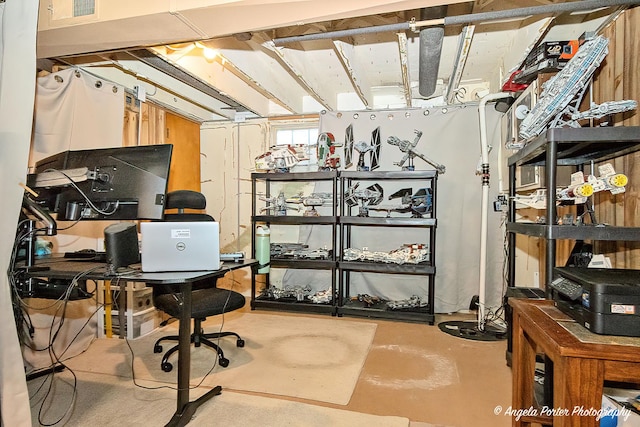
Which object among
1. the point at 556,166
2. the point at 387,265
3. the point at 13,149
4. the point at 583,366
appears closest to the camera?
the point at 583,366

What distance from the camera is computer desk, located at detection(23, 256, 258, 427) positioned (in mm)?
1470

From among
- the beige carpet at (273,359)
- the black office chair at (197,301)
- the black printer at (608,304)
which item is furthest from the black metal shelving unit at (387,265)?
the black printer at (608,304)

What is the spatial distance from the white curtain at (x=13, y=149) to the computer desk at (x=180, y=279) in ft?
0.79

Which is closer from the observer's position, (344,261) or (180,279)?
(180,279)

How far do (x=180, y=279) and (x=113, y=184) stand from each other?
611 mm

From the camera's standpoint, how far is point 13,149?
1.43 metres

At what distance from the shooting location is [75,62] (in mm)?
2816

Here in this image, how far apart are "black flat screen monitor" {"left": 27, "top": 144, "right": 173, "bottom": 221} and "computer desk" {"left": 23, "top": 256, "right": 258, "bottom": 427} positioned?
0.25m

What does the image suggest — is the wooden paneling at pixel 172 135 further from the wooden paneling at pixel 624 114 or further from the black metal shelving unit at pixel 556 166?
the wooden paneling at pixel 624 114

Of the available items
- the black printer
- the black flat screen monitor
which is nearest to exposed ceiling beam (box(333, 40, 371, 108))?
the black flat screen monitor

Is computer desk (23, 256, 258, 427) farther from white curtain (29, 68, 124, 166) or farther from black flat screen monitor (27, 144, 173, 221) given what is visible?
white curtain (29, 68, 124, 166)

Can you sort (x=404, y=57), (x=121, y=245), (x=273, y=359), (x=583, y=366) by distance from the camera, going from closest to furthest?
1. (x=583, y=366)
2. (x=121, y=245)
3. (x=273, y=359)
4. (x=404, y=57)

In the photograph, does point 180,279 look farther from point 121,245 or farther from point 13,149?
point 13,149

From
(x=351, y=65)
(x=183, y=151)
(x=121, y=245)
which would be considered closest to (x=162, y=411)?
(x=121, y=245)
